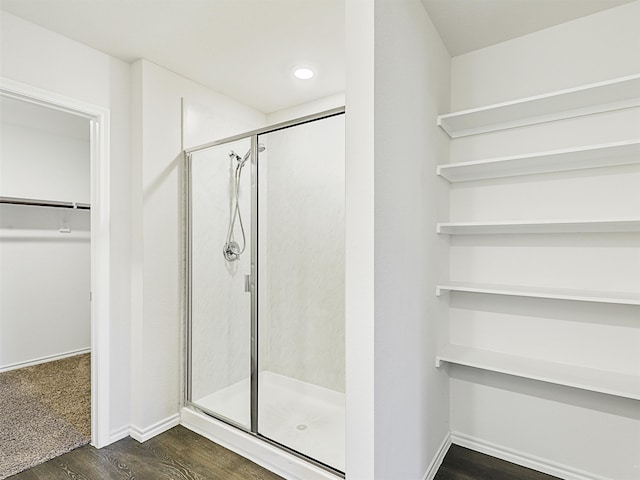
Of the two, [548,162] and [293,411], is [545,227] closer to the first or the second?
[548,162]

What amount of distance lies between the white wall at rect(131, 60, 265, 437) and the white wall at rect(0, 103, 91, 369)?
5.02ft

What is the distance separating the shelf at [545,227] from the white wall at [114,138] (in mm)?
2001

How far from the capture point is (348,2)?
1.41 meters

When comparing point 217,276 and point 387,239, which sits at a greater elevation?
point 387,239

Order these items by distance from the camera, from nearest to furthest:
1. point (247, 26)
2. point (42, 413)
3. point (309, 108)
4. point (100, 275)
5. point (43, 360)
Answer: point (247, 26)
point (100, 275)
point (42, 413)
point (309, 108)
point (43, 360)

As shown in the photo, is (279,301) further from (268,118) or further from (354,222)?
(268,118)

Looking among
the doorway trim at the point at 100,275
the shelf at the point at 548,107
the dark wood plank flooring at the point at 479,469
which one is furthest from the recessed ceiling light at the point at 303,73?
the dark wood plank flooring at the point at 479,469

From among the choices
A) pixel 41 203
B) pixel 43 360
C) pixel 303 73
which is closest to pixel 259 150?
pixel 303 73

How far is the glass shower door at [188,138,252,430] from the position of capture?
2.50 metres

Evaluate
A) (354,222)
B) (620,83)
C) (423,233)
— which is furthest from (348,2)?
(620,83)

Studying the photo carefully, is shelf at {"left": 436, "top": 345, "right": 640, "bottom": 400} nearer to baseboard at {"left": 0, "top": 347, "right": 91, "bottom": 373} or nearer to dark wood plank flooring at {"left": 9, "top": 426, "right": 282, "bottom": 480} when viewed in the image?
dark wood plank flooring at {"left": 9, "top": 426, "right": 282, "bottom": 480}

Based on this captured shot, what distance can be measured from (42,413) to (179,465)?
138 centimetres

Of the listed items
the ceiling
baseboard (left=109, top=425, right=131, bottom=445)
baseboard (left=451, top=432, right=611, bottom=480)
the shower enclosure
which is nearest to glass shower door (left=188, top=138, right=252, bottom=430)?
the shower enclosure

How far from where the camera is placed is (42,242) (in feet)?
12.5
